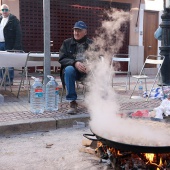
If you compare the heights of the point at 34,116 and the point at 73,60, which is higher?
the point at 73,60

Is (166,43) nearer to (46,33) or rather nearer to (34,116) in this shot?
(46,33)

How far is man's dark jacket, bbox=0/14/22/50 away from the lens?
7777mm

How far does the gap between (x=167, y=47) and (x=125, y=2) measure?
6280mm

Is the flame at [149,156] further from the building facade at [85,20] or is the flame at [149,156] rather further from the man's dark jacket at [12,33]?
the building facade at [85,20]

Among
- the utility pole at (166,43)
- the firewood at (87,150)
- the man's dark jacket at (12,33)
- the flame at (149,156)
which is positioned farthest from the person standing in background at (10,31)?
the flame at (149,156)

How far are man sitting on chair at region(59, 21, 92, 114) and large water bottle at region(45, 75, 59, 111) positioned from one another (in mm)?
258

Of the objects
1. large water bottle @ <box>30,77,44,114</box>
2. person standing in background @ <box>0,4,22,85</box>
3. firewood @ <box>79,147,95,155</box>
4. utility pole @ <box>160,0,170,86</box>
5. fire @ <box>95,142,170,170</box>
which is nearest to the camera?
fire @ <box>95,142,170,170</box>

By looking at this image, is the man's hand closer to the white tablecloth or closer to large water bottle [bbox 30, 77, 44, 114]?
large water bottle [bbox 30, 77, 44, 114]

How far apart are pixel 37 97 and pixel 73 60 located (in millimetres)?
960

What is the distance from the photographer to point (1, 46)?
26.6ft

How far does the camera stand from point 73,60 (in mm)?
5285

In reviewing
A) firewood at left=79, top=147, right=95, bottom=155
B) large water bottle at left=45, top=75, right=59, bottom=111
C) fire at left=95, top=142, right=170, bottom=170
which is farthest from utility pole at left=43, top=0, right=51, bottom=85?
fire at left=95, top=142, right=170, bottom=170

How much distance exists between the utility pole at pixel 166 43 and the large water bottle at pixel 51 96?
2.78 m

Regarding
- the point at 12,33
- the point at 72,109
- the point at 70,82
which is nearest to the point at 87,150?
the point at 72,109
